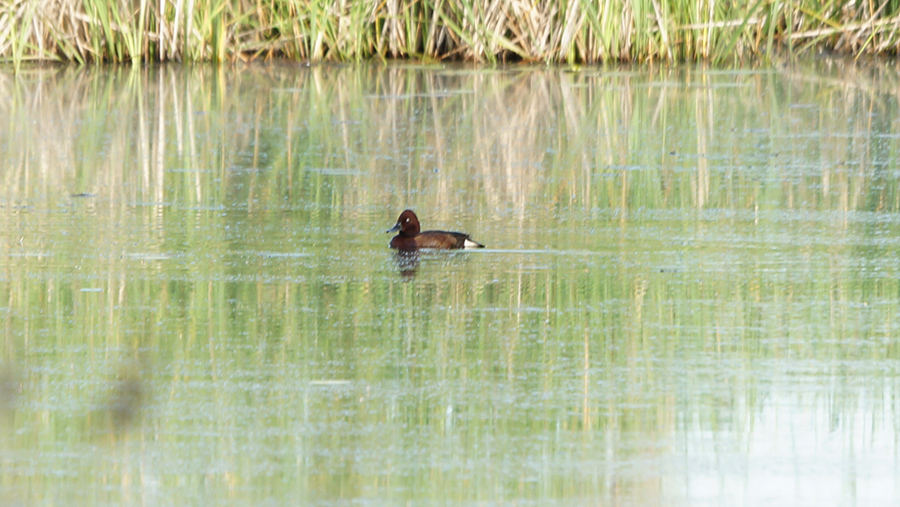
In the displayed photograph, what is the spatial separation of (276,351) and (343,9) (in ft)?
35.0

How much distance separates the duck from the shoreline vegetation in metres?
7.71

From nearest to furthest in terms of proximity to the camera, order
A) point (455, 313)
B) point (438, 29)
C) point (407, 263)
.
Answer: point (455, 313) → point (407, 263) → point (438, 29)

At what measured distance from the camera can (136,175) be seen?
8688mm

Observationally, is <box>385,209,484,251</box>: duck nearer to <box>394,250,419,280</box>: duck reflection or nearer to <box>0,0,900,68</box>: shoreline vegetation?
<box>394,250,419,280</box>: duck reflection

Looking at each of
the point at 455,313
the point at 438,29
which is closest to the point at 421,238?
the point at 455,313

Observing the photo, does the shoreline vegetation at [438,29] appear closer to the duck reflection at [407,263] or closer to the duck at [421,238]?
the duck at [421,238]

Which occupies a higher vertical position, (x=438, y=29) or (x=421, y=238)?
(x=438, y=29)

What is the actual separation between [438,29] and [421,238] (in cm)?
967

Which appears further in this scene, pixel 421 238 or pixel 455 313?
pixel 421 238

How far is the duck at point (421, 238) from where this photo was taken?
21.3ft

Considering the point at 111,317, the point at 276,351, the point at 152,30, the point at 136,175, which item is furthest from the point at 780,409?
the point at 152,30

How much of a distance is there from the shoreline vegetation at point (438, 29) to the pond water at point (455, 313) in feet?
12.4

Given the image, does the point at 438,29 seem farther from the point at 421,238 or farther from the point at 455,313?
the point at 455,313

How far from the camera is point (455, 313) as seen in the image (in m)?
5.38
